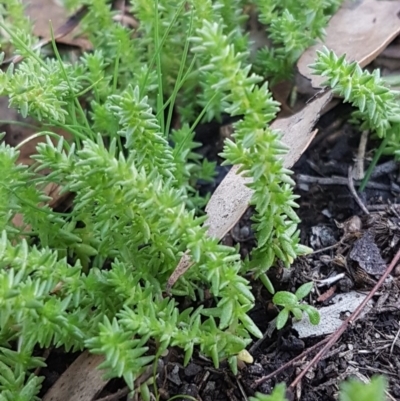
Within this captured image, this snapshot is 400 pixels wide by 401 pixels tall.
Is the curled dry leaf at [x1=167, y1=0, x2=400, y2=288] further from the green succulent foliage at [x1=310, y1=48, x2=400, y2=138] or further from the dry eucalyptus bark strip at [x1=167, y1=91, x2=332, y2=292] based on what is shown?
the green succulent foliage at [x1=310, y1=48, x2=400, y2=138]

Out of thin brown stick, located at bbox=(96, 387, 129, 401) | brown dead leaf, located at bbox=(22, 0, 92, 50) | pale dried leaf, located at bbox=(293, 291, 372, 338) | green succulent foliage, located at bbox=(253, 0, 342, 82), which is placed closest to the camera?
thin brown stick, located at bbox=(96, 387, 129, 401)

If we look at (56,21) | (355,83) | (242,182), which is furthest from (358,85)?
(56,21)

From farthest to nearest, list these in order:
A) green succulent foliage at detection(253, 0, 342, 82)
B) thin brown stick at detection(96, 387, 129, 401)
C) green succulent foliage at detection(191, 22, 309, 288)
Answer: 1. green succulent foliage at detection(253, 0, 342, 82)
2. thin brown stick at detection(96, 387, 129, 401)
3. green succulent foliage at detection(191, 22, 309, 288)

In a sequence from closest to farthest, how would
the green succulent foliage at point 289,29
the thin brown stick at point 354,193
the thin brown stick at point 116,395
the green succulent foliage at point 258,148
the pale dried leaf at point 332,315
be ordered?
the green succulent foliage at point 258,148, the thin brown stick at point 116,395, the pale dried leaf at point 332,315, the thin brown stick at point 354,193, the green succulent foliage at point 289,29

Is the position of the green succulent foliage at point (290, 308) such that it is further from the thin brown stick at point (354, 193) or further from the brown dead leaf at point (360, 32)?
the brown dead leaf at point (360, 32)

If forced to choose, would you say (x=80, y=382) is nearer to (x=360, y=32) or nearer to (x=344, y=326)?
(x=344, y=326)

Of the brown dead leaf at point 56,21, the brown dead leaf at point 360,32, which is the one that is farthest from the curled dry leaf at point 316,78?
the brown dead leaf at point 56,21

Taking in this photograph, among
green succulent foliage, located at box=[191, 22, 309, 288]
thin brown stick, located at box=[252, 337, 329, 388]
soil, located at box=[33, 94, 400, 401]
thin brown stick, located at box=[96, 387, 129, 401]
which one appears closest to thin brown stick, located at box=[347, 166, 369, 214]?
soil, located at box=[33, 94, 400, 401]
